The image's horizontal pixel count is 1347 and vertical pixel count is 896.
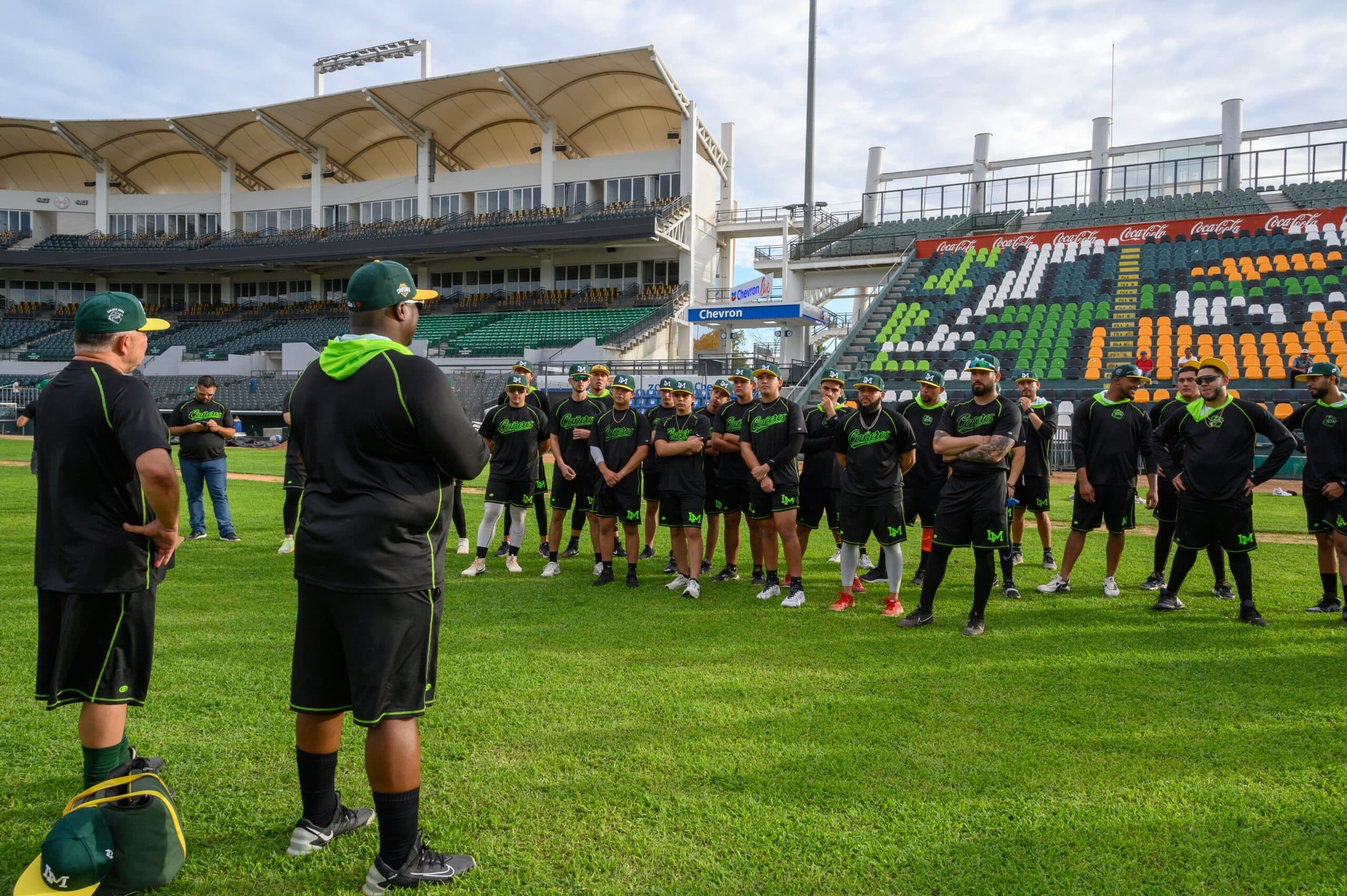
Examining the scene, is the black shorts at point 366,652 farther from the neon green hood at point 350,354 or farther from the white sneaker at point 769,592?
the white sneaker at point 769,592

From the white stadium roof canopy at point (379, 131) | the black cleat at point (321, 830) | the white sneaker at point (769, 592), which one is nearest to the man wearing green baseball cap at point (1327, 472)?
the white sneaker at point (769, 592)

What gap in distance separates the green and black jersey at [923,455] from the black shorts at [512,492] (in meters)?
4.03

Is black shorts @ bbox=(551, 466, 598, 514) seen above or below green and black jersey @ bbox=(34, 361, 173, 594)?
below

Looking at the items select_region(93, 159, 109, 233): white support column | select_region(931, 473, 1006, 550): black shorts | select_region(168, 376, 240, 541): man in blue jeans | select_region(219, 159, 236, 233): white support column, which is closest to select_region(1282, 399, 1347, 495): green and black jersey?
select_region(931, 473, 1006, 550): black shorts

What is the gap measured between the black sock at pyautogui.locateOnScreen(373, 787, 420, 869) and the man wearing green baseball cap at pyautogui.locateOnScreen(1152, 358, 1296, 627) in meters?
6.73

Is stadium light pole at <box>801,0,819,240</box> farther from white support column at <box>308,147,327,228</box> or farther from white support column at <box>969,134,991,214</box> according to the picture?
white support column at <box>308,147,327,228</box>

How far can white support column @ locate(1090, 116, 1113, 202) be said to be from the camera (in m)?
31.6

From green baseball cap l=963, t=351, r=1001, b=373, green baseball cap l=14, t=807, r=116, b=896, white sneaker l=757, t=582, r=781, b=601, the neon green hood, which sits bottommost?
white sneaker l=757, t=582, r=781, b=601

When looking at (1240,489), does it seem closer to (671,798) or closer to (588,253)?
(671,798)

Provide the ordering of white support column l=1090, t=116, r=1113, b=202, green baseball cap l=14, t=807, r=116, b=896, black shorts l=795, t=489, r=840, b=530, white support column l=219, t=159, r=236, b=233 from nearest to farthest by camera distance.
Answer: green baseball cap l=14, t=807, r=116, b=896, black shorts l=795, t=489, r=840, b=530, white support column l=1090, t=116, r=1113, b=202, white support column l=219, t=159, r=236, b=233

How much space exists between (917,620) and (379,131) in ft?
151

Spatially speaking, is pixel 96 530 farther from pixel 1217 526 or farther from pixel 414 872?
pixel 1217 526

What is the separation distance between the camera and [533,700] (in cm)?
467

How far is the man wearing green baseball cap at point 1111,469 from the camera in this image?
7828mm
